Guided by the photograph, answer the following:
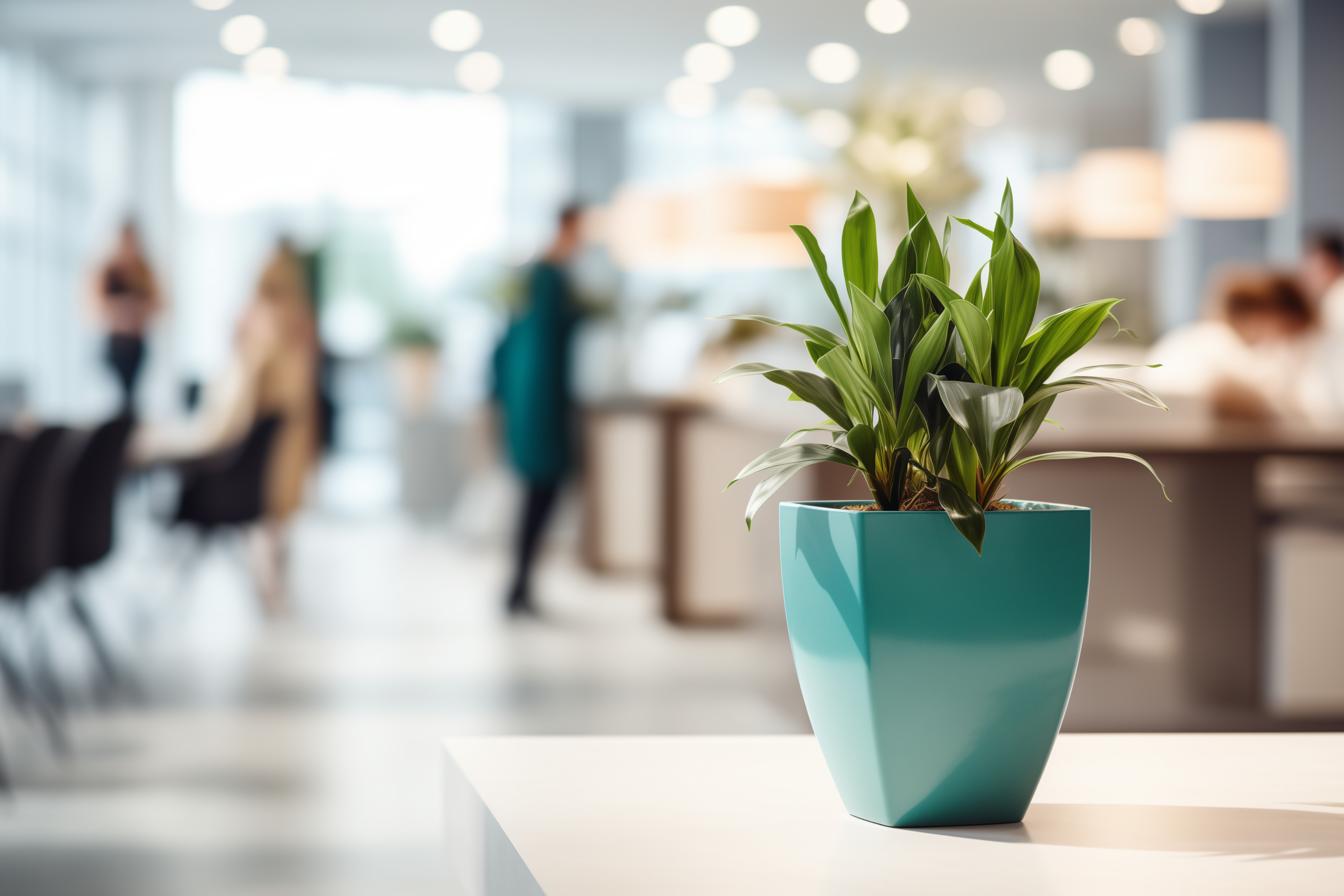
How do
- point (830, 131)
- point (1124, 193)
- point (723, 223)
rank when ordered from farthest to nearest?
1. point (830, 131)
2. point (1124, 193)
3. point (723, 223)

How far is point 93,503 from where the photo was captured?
3906mm

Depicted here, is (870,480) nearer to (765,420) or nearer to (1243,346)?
(765,420)

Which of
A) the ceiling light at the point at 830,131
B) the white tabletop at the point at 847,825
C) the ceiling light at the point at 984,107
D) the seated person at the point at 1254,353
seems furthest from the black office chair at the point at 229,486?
the ceiling light at the point at 984,107

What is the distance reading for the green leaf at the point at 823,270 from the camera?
0.82 metres

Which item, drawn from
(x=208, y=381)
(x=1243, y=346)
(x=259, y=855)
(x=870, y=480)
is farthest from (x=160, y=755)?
(x=208, y=381)

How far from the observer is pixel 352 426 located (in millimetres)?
12391

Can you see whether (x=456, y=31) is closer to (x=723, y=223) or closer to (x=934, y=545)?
(x=723, y=223)

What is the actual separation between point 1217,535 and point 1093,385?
9.62ft

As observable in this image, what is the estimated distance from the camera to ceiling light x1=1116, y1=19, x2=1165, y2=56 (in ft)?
30.2

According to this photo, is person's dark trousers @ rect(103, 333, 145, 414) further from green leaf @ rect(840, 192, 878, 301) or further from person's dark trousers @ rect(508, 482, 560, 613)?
green leaf @ rect(840, 192, 878, 301)

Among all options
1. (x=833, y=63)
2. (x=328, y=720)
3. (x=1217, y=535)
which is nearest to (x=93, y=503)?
(x=328, y=720)

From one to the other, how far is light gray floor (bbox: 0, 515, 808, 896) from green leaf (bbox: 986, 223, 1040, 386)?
191 cm

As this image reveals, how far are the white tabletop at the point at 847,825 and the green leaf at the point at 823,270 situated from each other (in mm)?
305

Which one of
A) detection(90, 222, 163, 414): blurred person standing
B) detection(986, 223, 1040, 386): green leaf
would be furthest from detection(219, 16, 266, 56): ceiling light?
detection(986, 223, 1040, 386): green leaf
